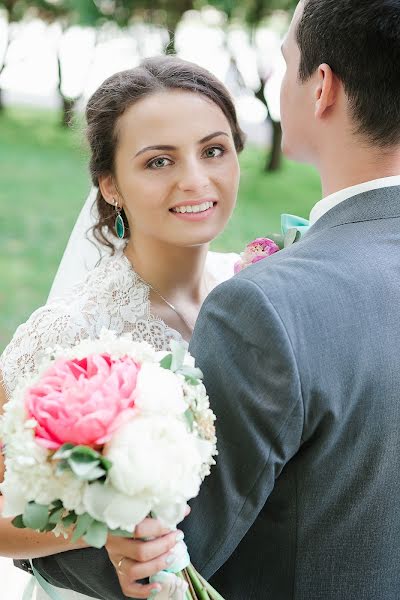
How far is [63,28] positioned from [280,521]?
38.0ft

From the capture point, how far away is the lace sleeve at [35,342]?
2.46m

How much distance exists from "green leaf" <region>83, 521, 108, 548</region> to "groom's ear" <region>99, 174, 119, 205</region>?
1.53 m

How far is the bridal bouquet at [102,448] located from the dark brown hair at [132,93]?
4.51ft

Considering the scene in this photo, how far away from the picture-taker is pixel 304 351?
146 cm

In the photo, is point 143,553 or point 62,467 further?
point 143,553

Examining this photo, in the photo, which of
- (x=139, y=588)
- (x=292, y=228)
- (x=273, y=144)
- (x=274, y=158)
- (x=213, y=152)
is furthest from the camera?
(x=274, y=158)

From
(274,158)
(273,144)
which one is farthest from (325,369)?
(274,158)

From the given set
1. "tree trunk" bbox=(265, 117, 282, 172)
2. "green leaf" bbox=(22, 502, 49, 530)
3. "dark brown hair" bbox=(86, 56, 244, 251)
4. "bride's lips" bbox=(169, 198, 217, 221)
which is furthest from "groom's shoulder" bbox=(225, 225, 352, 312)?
"tree trunk" bbox=(265, 117, 282, 172)

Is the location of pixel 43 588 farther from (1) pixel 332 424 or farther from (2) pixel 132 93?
(2) pixel 132 93

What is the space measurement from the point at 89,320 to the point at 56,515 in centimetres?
118

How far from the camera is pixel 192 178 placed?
2.49 m

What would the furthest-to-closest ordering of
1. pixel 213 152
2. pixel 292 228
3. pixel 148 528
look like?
pixel 213 152, pixel 292 228, pixel 148 528

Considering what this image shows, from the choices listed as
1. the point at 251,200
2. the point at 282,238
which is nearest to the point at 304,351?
the point at 282,238

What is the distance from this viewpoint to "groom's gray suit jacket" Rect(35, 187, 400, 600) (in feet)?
4.81
